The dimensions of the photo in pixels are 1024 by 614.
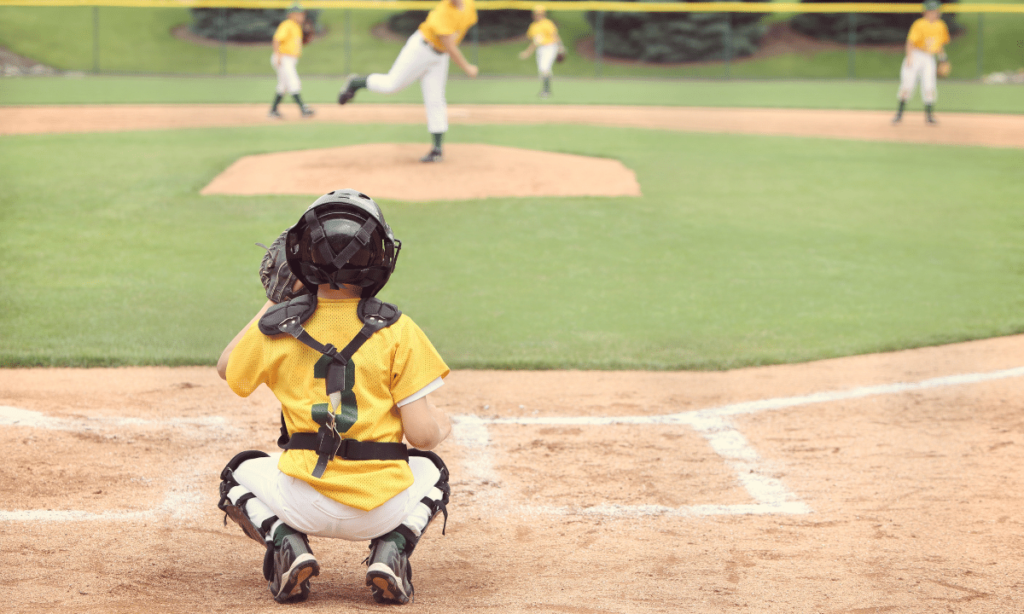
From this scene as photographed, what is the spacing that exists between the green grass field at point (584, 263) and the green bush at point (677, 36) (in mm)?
20650

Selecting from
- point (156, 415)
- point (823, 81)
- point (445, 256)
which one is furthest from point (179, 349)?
point (823, 81)

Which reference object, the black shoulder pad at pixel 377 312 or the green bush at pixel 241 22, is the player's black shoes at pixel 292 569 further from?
→ the green bush at pixel 241 22

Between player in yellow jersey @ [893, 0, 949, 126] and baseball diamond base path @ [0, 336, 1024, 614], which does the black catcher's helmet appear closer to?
baseball diamond base path @ [0, 336, 1024, 614]

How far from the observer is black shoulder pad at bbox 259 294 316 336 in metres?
2.66

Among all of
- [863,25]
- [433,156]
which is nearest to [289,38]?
[433,156]

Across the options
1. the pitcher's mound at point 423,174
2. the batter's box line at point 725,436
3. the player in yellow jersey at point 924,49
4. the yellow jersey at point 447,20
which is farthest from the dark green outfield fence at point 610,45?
the batter's box line at point 725,436

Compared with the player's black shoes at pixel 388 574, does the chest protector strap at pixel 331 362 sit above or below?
above

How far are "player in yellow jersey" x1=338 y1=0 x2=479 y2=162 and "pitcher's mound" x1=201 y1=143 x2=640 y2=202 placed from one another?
63 cm

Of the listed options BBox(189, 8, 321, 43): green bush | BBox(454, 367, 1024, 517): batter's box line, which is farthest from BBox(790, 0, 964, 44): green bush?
BBox(454, 367, 1024, 517): batter's box line

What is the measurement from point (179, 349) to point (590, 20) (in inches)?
1235

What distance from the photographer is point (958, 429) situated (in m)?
4.74

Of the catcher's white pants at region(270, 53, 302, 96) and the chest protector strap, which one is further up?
the catcher's white pants at region(270, 53, 302, 96)

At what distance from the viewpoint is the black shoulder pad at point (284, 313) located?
2.66 m

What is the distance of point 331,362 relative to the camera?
105 inches
